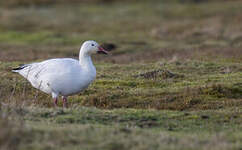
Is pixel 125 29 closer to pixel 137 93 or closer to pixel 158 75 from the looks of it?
pixel 158 75

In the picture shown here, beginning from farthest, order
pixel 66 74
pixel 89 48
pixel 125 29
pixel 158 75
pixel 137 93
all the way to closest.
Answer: pixel 125 29, pixel 158 75, pixel 137 93, pixel 89 48, pixel 66 74

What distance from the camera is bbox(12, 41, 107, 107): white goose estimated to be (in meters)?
10.7

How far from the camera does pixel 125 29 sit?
32.6m

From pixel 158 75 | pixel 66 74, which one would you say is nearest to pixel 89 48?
pixel 66 74

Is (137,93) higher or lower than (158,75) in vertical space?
lower

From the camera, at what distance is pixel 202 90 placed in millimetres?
12766

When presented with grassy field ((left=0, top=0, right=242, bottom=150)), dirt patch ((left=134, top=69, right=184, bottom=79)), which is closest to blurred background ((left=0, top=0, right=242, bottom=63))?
grassy field ((left=0, top=0, right=242, bottom=150))

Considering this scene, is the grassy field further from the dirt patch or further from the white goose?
the white goose

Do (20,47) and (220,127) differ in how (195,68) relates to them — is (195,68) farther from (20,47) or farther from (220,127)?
(20,47)

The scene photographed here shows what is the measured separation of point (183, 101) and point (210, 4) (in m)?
32.3

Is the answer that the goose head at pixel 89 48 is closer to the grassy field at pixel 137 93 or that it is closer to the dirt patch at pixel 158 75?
the grassy field at pixel 137 93

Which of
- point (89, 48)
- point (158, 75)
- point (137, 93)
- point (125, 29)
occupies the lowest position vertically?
point (137, 93)

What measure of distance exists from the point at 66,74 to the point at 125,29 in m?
22.2

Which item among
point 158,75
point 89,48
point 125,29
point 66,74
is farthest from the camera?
point 125,29
